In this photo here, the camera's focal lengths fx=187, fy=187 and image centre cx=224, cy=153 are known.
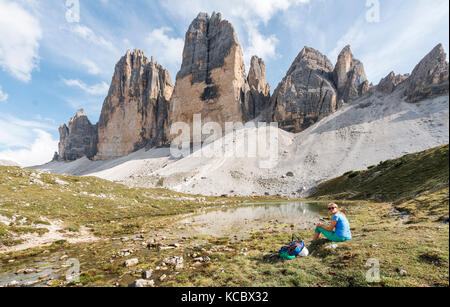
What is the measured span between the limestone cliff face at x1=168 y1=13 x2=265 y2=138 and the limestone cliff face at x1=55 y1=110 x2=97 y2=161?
97351 millimetres

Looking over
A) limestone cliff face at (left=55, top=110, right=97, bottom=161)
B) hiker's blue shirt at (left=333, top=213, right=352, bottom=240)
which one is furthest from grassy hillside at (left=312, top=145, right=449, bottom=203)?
limestone cliff face at (left=55, top=110, right=97, bottom=161)

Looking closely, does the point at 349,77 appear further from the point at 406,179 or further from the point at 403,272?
the point at 403,272

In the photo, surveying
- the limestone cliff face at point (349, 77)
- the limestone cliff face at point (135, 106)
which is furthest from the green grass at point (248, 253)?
the limestone cliff face at point (135, 106)

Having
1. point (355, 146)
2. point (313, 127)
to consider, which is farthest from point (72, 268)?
point (313, 127)

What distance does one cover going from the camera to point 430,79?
7212 centimetres

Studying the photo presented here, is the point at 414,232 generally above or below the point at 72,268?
above

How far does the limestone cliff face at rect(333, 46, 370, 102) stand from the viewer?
95.1 metres

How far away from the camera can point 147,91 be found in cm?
13138

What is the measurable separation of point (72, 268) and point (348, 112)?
103 metres

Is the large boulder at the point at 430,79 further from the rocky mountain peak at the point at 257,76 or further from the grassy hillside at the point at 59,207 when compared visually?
the grassy hillside at the point at 59,207

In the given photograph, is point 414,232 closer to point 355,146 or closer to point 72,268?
point 72,268

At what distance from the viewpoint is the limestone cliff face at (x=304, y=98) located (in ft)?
305

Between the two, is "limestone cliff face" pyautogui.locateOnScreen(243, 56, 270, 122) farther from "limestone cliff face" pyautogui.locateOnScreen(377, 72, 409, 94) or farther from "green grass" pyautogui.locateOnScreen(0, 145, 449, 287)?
"green grass" pyautogui.locateOnScreen(0, 145, 449, 287)

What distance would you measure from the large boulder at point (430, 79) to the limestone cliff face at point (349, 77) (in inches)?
802
